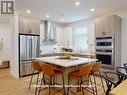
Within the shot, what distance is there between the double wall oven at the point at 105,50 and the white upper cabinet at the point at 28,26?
2.85 m

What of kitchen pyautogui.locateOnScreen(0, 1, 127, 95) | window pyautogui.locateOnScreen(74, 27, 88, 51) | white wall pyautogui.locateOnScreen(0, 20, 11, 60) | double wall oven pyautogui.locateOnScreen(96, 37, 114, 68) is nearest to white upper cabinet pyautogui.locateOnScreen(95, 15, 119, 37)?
kitchen pyautogui.locateOnScreen(0, 1, 127, 95)

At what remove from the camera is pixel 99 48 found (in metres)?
5.00

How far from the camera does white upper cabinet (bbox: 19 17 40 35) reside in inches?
212

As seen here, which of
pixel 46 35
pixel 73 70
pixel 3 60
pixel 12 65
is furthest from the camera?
pixel 3 60

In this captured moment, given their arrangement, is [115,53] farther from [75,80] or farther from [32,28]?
[32,28]

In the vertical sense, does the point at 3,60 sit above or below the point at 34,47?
below

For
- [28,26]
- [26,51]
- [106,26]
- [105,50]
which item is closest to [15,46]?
[26,51]

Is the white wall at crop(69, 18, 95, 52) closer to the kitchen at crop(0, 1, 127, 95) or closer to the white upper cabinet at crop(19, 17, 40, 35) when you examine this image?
the kitchen at crop(0, 1, 127, 95)

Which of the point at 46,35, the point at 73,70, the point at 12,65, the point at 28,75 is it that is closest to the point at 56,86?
the point at 73,70

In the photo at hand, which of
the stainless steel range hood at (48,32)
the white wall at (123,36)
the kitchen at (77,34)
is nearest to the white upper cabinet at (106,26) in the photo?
the kitchen at (77,34)

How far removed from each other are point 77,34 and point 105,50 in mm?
2351

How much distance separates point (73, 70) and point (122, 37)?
2.49 metres

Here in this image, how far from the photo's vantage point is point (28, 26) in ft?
18.4

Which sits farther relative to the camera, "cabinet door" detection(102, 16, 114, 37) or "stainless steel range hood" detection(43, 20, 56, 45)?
"stainless steel range hood" detection(43, 20, 56, 45)
